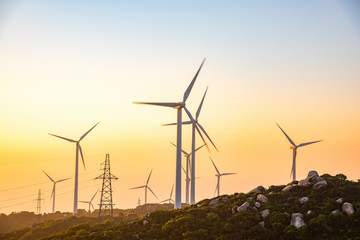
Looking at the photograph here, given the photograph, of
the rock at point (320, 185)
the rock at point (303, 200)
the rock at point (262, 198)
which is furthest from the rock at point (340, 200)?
the rock at point (262, 198)

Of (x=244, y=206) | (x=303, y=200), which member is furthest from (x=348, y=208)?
(x=244, y=206)

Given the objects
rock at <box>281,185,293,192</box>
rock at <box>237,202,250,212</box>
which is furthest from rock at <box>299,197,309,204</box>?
rock at <box>237,202,250,212</box>

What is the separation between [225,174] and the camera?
18612 centimetres

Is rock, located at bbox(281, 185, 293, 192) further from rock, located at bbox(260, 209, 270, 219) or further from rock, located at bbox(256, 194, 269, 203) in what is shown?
rock, located at bbox(260, 209, 270, 219)

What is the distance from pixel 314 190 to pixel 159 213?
3433 centimetres

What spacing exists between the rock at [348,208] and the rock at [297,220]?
301 inches

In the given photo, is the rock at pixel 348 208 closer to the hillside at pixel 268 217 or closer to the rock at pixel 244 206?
the hillside at pixel 268 217

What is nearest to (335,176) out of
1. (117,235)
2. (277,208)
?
(277,208)

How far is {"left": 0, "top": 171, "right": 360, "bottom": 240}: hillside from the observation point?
226 feet

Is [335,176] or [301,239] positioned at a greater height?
[335,176]

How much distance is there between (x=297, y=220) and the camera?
71000mm

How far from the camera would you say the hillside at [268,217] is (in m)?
68.8

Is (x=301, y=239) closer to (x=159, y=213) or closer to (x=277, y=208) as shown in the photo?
(x=277, y=208)

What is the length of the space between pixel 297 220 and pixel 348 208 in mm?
9495
